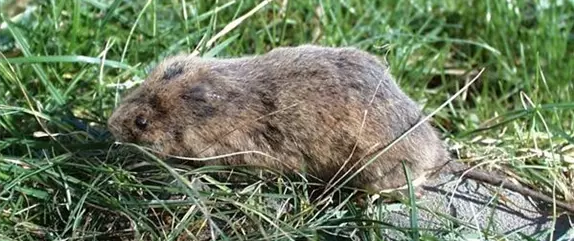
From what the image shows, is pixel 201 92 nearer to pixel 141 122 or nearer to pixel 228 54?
pixel 141 122

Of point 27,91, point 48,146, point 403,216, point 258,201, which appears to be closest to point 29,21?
point 27,91

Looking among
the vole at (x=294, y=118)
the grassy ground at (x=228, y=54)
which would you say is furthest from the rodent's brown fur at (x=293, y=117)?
the grassy ground at (x=228, y=54)

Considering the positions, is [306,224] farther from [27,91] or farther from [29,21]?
[29,21]

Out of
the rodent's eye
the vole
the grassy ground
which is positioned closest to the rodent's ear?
the vole

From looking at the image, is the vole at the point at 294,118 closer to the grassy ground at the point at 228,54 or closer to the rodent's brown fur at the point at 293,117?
the rodent's brown fur at the point at 293,117

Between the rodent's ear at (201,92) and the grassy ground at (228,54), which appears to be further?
the rodent's ear at (201,92)

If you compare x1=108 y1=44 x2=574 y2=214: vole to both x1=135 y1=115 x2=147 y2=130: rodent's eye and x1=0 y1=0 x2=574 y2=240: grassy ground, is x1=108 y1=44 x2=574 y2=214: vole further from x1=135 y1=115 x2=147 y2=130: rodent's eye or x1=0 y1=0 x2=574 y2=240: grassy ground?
x1=0 y1=0 x2=574 y2=240: grassy ground
